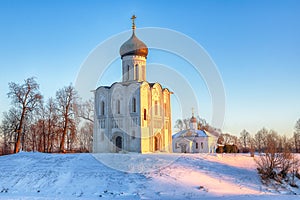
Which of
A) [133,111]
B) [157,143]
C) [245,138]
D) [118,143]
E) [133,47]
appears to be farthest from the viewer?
[245,138]

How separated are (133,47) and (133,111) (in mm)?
6449

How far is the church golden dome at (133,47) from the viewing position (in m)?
29.7

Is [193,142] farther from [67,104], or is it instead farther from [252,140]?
[252,140]

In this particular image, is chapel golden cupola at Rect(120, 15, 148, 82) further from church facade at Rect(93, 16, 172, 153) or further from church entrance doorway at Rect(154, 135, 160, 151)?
church entrance doorway at Rect(154, 135, 160, 151)

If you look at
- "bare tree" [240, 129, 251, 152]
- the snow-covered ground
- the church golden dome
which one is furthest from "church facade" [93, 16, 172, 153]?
"bare tree" [240, 129, 251, 152]

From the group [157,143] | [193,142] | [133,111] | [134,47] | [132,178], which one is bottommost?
[132,178]

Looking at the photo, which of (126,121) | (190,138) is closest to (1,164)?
(126,121)

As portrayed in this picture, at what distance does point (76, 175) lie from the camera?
60.8 feet

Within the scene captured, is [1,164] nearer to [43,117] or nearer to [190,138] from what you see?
[43,117]

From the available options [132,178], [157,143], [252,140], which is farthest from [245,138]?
[132,178]

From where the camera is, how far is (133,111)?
27.5 m

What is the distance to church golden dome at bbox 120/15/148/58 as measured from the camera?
97.4 ft

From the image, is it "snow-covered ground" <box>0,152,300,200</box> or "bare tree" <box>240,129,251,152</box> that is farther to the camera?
"bare tree" <box>240,129,251,152</box>

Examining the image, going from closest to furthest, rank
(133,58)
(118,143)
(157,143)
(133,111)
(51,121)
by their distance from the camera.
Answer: (133,111) → (118,143) → (157,143) → (133,58) → (51,121)
